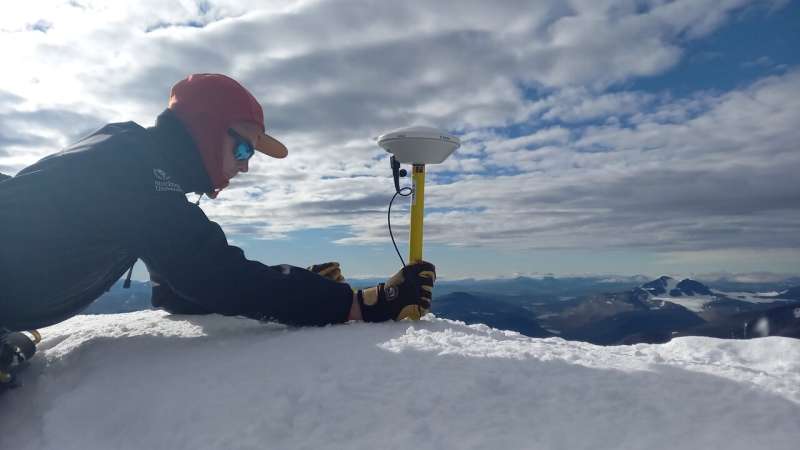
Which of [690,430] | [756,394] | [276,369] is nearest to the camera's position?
[690,430]

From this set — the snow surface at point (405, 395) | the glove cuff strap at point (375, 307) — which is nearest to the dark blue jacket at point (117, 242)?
the glove cuff strap at point (375, 307)

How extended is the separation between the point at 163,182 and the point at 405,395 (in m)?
2.39

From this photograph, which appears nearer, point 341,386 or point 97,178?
point 341,386

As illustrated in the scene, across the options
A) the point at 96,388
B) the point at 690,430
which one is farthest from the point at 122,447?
the point at 690,430

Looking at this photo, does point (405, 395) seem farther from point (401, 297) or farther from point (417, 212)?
point (417, 212)

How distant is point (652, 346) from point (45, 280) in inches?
167

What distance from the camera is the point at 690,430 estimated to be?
1.90m

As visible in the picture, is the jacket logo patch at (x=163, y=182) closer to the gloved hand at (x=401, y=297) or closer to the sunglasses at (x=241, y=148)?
the sunglasses at (x=241, y=148)

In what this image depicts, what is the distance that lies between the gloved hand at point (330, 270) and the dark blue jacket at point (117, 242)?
72cm

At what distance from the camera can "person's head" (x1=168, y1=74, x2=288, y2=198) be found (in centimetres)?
387

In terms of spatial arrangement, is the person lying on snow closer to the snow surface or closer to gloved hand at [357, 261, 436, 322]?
gloved hand at [357, 261, 436, 322]

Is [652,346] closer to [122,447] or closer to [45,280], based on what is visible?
[122,447]

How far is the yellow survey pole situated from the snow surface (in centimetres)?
112

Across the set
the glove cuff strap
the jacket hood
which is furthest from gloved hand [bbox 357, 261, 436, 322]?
the jacket hood
